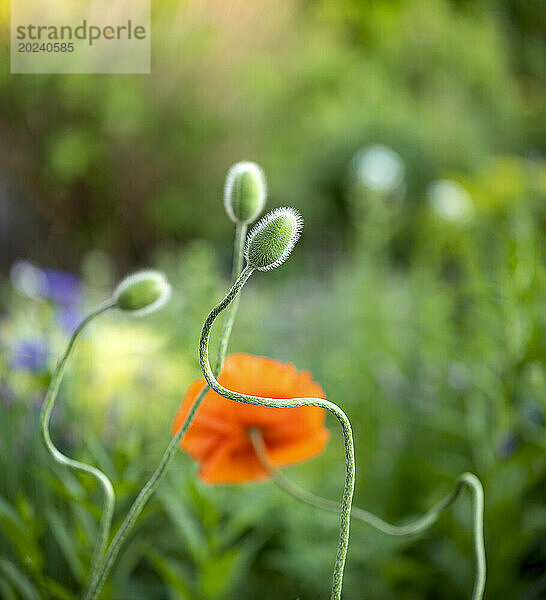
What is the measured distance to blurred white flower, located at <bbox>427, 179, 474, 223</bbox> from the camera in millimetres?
1177

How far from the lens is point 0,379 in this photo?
0.68 m

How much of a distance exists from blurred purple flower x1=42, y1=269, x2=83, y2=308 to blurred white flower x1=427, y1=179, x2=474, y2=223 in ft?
1.95

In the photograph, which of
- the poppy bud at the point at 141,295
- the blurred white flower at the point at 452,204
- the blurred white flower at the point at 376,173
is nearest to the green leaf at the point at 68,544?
the poppy bud at the point at 141,295

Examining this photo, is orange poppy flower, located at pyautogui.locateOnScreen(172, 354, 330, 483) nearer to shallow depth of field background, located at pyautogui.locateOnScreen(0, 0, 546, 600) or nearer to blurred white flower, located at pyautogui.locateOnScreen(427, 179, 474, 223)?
shallow depth of field background, located at pyautogui.locateOnScreen(0, 0, 546, 600)

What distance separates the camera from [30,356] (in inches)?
31.0

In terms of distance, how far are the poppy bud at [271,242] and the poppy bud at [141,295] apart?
114mm

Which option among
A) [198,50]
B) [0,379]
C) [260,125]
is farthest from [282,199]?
[0,379]

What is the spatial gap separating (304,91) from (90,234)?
1678 mm

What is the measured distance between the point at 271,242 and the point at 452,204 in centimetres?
98

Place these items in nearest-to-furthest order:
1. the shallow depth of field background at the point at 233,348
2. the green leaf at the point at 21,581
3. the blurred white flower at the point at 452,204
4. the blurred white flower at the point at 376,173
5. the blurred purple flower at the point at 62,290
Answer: the green leaf at the point at 21,581, the shallow depth of field background at the point at 233,348, the blurred purple flower at the point at 62,290, the blurred white flower at the point at 452,204, the blurred white flower at the point at 376,173

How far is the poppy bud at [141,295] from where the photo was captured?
0.39m

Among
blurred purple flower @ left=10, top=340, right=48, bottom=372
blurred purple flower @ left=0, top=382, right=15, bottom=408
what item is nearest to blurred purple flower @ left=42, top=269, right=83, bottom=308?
blurred purple flower @ left=10, top=340, right=48, bottom=372

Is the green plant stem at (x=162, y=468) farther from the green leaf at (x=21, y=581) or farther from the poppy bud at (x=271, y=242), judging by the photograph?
the green leaf at (x=21, y=581)

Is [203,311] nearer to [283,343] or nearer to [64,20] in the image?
[283,343]
